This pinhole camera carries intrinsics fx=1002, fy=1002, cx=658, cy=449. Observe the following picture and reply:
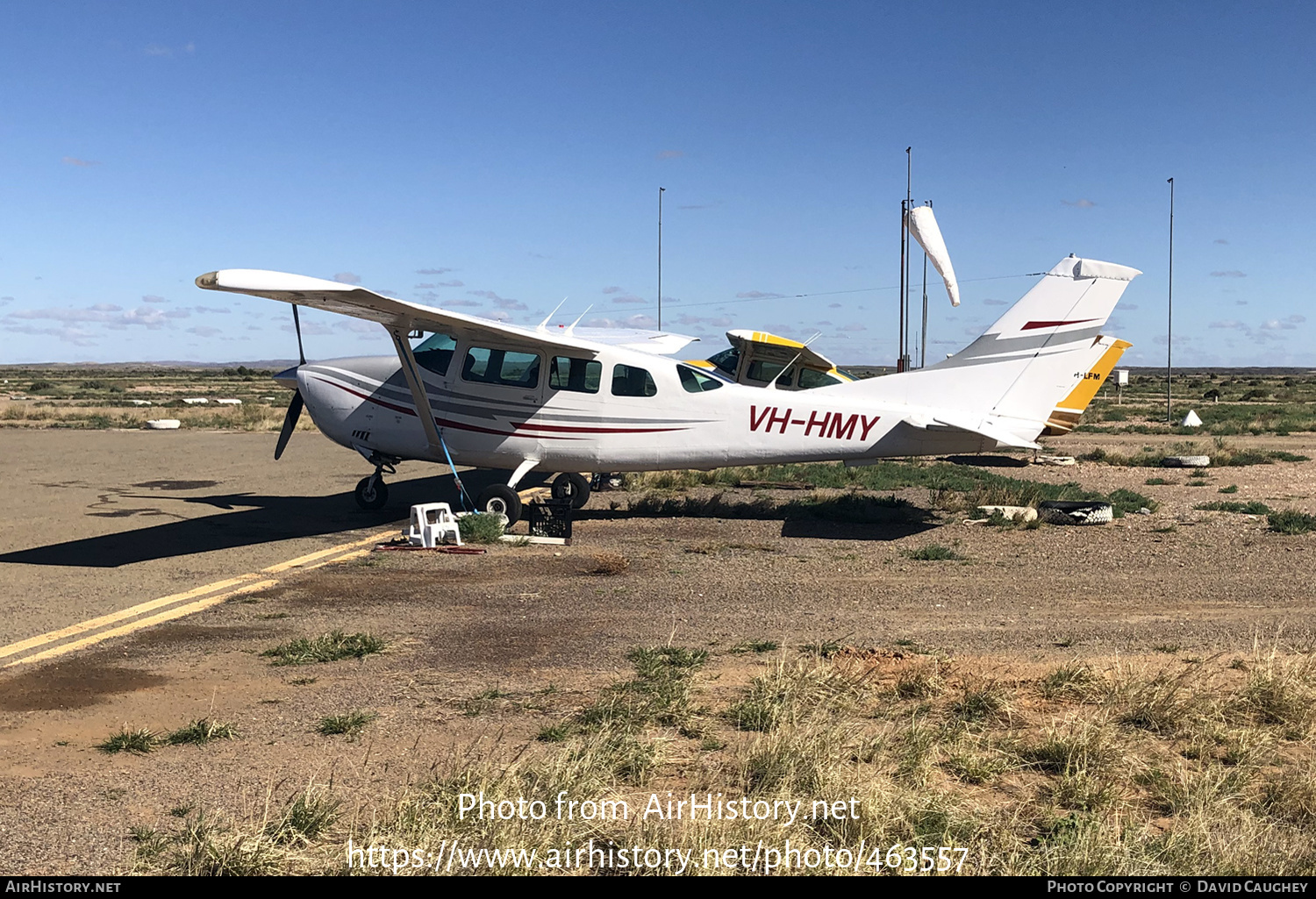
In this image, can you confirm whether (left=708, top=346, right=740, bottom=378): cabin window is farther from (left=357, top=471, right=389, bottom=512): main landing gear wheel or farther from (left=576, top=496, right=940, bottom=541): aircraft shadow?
(left=357, top=471, right=389, bottom=512): main landing gear wheel

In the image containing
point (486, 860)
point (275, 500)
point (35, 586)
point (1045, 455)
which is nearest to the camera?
point (486, 860)

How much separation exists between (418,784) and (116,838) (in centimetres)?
A: 118

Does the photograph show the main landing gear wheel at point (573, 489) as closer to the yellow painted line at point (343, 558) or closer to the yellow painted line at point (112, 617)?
the yellow painted line at point (343, 558)

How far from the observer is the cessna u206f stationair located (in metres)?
12.3

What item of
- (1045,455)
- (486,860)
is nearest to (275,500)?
(486,860)

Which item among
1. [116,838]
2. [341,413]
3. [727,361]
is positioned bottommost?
[116,838]

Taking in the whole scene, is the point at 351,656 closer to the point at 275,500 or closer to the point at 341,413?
the point at 341,413

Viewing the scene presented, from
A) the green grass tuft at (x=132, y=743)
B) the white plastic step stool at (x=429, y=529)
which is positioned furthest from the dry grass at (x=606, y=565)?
the green grass tuft at (x=132, y=743)

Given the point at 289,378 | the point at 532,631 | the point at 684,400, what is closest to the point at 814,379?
the point at 684,400

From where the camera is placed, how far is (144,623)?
25.6 feet

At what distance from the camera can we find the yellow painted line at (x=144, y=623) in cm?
684

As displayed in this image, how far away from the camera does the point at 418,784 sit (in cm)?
445

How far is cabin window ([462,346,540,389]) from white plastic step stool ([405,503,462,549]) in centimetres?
215

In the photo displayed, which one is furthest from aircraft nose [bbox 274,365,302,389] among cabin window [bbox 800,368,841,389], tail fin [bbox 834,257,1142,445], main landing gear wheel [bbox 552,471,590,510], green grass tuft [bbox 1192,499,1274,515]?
green grass tuft [bbox 1192,499,1274,515]
